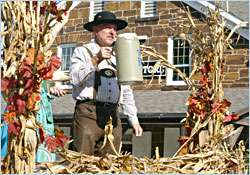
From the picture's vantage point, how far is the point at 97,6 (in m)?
13.9

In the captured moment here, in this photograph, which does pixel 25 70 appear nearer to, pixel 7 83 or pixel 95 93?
pixel 7 83

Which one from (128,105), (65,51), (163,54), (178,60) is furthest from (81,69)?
(65,51)

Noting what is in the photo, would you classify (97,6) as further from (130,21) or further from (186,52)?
(186,52)

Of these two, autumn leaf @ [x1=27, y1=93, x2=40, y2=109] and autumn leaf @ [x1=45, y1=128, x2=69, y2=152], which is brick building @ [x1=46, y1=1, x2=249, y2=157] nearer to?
autumn leaf @ [x1=45, y1=128, x2=69, y2=152]

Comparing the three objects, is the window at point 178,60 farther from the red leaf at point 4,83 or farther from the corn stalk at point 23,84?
the red leaf at point 4,83

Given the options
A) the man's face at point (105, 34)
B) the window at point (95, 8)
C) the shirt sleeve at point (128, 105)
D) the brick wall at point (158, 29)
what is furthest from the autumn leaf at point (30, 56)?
the window at point (95, 8)

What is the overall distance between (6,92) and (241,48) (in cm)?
1026

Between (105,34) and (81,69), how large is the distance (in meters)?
0.45

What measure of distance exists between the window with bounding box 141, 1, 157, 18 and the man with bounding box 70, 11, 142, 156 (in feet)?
31.6

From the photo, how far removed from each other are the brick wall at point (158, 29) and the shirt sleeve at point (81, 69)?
26.4ft

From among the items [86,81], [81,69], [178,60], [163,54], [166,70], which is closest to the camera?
[81,69]

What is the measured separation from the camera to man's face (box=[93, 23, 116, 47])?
367 centimetres

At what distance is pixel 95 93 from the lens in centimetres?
354

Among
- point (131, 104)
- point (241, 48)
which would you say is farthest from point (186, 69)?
point (131, 104)
